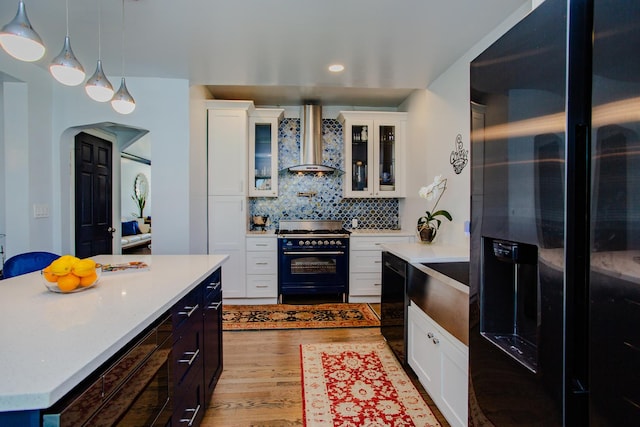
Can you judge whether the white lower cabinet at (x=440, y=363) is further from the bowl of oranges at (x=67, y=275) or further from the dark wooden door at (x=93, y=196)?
the dark wooden door at (x=93, y=196)

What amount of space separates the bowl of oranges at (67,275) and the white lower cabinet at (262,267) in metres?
2.67

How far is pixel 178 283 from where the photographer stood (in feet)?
5.13

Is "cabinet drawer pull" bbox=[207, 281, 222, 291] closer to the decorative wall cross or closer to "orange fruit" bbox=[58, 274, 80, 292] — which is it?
"orange fruit" bbox=[58, 274, 80, 292]

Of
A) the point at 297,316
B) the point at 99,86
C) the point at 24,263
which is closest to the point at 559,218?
the point at 99,86

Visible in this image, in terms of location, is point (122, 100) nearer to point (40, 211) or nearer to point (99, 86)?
point (99, 86)

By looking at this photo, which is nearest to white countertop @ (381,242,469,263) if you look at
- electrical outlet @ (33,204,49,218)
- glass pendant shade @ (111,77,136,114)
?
glass pendant shade @ (111,77,136,114)

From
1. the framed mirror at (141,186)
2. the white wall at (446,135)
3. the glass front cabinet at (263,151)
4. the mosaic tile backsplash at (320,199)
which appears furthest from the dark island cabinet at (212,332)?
the framed mirror at (141,186)

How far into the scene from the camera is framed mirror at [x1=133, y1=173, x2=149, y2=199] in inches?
329

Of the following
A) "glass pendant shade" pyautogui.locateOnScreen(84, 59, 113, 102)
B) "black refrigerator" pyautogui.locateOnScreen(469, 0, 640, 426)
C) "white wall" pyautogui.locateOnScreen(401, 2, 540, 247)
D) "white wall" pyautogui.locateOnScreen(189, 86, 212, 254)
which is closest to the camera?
"black refrigerator" pyautogui.locateOnScreen(469, 0, 640, 426)

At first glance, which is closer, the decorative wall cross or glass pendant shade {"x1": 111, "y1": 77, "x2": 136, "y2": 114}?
glass pendant shade {"x1": 111, "y1": 77, "x2": 136, "y2": 114}

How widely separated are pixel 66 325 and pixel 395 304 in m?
2.20

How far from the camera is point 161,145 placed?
339 centimetres

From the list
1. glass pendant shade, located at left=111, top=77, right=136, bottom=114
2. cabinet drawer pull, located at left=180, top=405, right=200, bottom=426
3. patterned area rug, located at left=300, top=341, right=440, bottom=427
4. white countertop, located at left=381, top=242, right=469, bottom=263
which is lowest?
patterned area rug, located at left=300, top=341, right=440, bottom=427

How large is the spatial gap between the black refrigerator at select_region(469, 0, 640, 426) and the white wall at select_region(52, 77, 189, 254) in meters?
3.01
